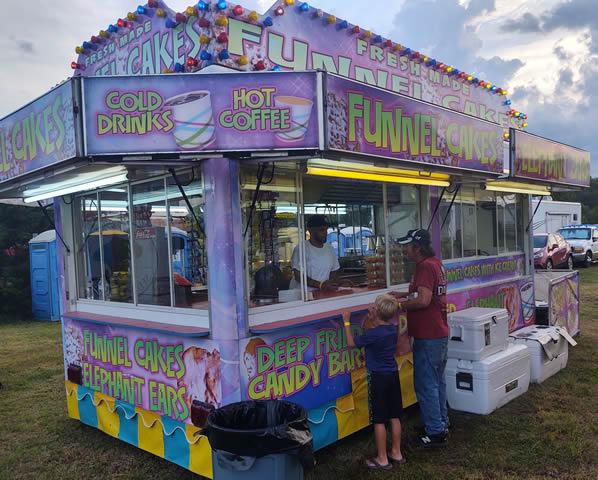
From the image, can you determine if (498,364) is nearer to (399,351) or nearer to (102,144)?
(399,351)

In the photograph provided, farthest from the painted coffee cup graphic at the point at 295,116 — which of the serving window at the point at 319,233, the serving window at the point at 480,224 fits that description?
the serving window at the point at 480,224

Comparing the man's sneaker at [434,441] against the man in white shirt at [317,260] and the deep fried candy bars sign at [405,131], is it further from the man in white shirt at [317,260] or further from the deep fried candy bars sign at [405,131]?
the deep fried candy bars sign at [405,131]

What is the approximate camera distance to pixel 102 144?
3271 millimetres

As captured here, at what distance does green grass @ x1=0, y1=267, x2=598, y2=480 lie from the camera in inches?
164

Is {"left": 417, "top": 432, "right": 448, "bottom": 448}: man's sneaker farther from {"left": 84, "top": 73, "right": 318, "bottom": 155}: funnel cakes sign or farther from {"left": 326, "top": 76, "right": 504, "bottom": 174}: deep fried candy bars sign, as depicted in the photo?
{"left": 84, "top": 73, "right": 318, "bottom": 155}: funnel cakes sign

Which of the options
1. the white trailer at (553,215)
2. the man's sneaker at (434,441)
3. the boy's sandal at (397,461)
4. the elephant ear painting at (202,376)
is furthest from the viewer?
the white trailer at (553,215)

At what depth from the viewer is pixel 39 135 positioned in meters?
3.72

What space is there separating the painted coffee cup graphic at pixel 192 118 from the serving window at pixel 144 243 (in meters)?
0.60

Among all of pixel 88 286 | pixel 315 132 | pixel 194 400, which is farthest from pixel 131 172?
pixel 88 286

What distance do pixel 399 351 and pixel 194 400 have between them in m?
2.23

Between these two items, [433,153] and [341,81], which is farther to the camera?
[433,153]

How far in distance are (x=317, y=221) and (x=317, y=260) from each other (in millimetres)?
373

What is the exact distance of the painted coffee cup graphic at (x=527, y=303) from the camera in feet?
26.0

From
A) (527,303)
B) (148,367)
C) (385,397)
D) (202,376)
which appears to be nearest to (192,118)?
(202,376)
